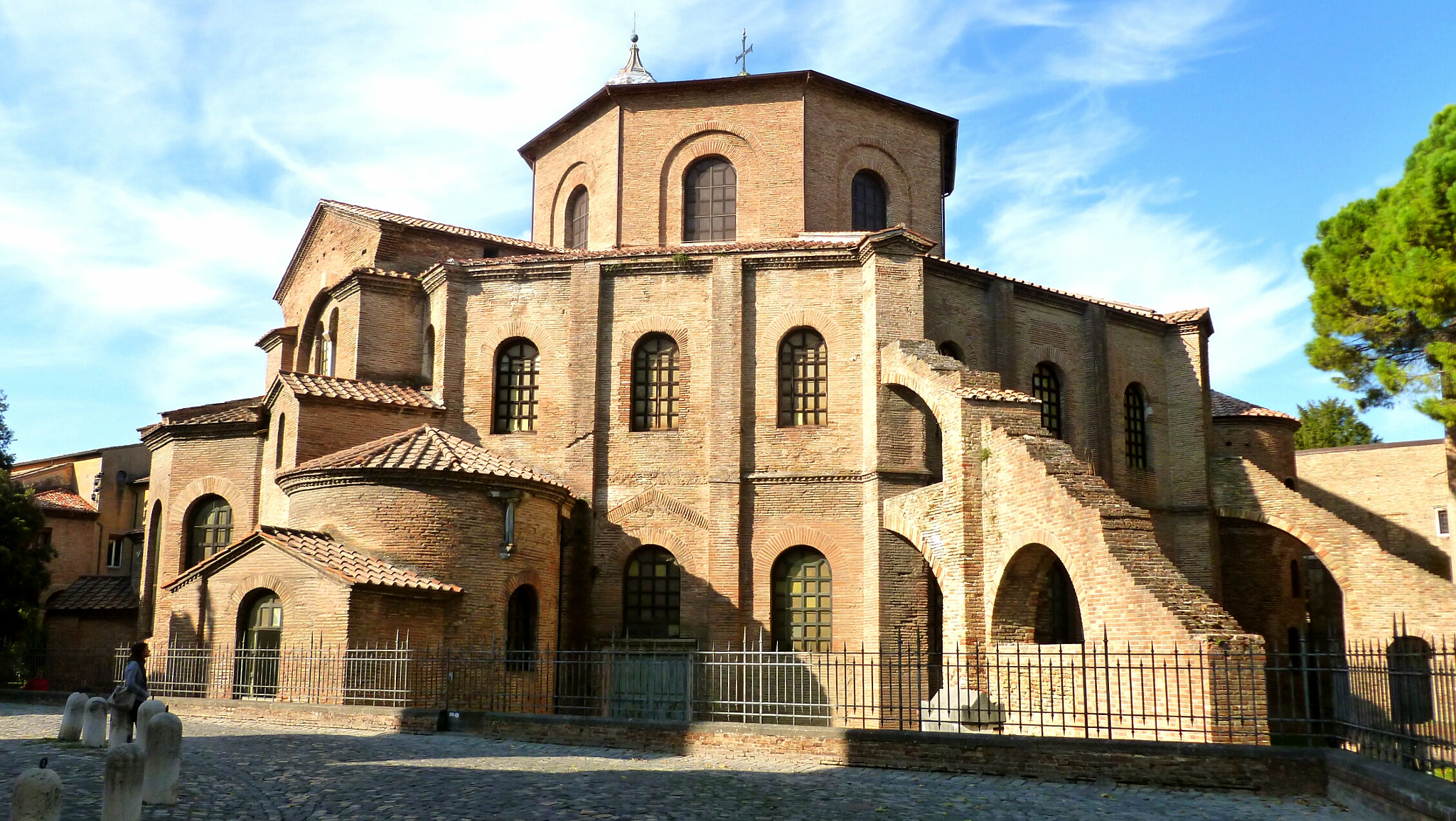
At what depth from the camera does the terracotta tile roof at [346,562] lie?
15.8 m

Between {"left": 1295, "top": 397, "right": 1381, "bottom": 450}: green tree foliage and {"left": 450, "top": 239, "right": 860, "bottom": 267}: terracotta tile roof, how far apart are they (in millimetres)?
32401

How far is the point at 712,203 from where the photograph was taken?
23.0 m

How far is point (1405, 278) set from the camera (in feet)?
72.6

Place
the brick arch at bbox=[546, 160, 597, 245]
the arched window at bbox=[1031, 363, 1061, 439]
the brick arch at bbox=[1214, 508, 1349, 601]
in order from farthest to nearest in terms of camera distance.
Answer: the brick arch at bbox=[546, 160, 597, 245] → the arched window at bbox=[1031, 363, 1061, 439] → the brick arch at bbox=[1214, 508, 1349, 601]

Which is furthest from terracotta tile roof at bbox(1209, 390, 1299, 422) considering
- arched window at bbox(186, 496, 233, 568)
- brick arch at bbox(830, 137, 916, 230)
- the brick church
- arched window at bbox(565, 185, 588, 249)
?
arched window at bbox(186, 496, 233, 568)

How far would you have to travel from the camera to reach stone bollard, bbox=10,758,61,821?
5.67 metres

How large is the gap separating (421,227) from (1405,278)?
732 inches

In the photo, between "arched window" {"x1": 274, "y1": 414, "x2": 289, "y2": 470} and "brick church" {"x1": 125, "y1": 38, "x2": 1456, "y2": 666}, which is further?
"arched window" {"x1": 274, "y1": 414, "x2": 289, "y2": 470}

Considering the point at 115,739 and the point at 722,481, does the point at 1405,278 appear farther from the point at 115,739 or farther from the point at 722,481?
the point at 115,739

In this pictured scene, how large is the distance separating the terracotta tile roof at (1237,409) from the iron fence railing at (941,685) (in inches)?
218

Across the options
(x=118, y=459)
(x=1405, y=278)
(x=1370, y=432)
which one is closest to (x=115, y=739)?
(x=1405, y=278)

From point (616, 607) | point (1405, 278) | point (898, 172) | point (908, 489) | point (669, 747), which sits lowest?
point (669, 747)

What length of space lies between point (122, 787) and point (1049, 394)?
18027 mm

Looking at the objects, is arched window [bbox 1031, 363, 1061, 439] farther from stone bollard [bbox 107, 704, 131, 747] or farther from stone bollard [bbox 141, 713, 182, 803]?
stone bollard [bbox 141, 713, 182, 803]
